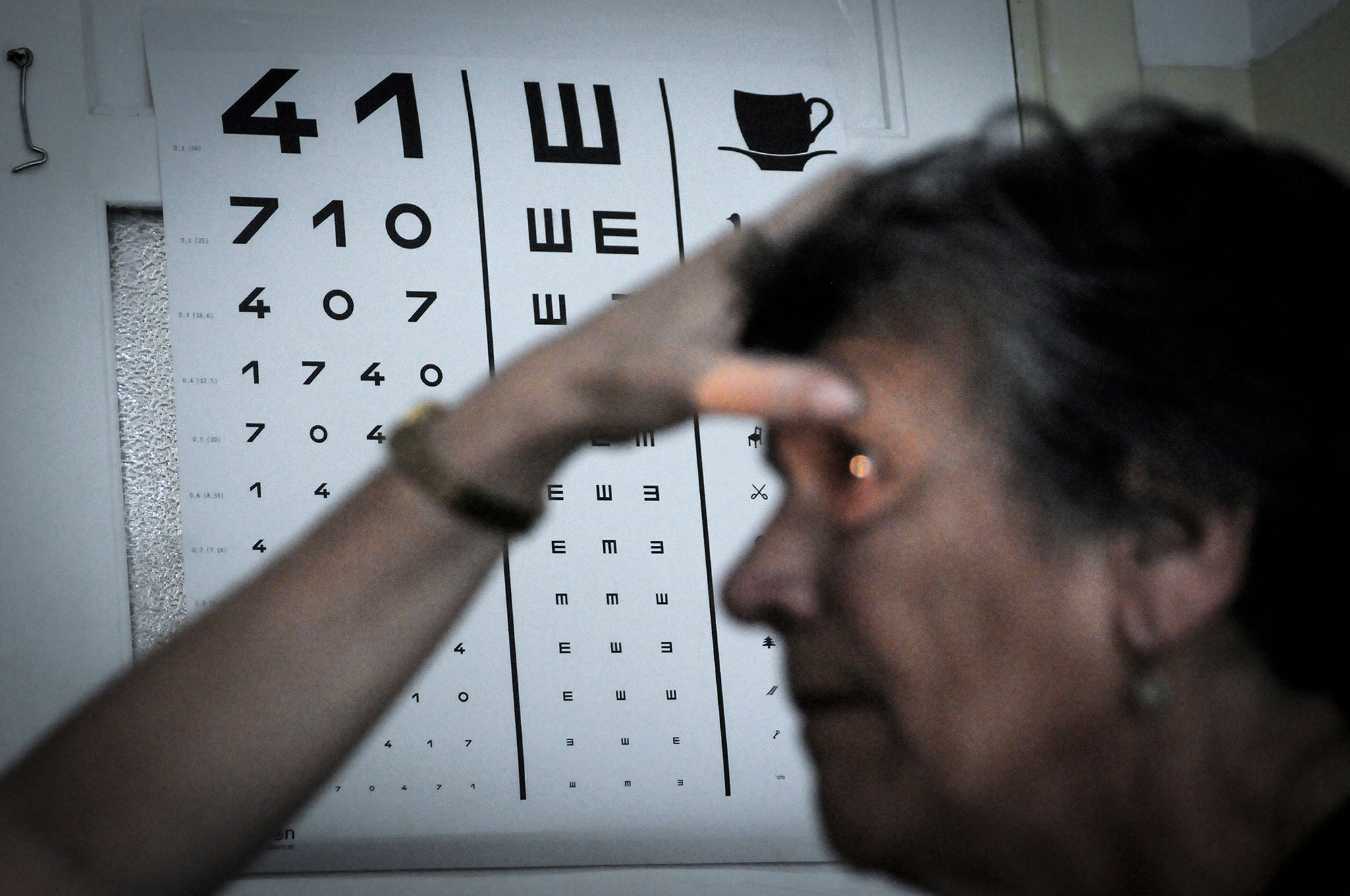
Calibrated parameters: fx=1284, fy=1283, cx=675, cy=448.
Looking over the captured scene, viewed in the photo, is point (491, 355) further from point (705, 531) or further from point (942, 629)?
point (942, 629)

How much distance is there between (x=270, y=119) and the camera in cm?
111

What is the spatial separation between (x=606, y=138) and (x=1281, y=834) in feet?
2.75

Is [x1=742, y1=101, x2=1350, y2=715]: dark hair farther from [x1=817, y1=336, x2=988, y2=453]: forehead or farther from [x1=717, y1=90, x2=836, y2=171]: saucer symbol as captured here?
[x1=717, y1=90, x2=836, y2=171]: saucer symbol

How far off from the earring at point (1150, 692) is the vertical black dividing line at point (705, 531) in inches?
21.8

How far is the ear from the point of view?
0.56m

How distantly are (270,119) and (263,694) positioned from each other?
0.67 m

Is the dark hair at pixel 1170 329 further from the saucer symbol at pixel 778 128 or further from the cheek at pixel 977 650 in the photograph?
the saucer symbol at pixel 778 128

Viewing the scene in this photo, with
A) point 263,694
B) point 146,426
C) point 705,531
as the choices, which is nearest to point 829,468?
point 263,694

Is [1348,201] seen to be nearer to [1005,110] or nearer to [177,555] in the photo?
[1005,110]

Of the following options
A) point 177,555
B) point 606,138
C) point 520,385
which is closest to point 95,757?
point 520,385

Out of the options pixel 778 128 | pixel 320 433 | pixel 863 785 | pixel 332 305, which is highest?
pixel 778 128

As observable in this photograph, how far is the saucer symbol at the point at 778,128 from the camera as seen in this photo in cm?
122

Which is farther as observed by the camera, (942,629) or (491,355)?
(491,355)

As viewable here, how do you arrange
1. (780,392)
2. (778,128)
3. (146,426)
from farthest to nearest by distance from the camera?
1. (778,128)
2. (146,426)
3. (780,392)
